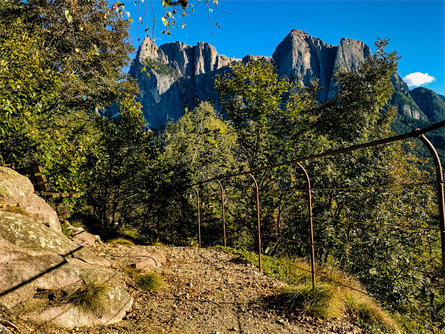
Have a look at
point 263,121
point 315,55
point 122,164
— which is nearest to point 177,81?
point 315,55

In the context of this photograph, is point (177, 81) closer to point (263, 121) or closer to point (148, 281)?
point (263, 121)

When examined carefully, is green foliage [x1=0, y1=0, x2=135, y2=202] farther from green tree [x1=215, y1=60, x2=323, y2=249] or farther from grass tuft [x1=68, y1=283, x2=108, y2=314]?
green tree [x1=215, y1=60, x2=323, y2=249]

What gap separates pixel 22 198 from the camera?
14.3ft

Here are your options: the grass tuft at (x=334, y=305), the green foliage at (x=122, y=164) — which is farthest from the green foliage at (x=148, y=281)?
the green foliage at (x=122, y=164)

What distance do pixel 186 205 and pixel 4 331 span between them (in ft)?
23.5

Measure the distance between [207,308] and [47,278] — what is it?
170 centimetres

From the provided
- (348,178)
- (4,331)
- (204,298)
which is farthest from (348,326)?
(348,178)

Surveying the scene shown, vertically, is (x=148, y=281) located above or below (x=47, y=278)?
below

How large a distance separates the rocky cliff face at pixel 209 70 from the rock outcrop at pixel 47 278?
310 ft

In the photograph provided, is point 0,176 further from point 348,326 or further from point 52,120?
point 348,326

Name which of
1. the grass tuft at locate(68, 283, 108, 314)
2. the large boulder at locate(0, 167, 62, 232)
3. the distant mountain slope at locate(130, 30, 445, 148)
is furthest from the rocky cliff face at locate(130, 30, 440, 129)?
the grass tuft at locate(68, 283, 108, 314)

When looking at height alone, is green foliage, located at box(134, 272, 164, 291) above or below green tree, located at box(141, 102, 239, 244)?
below

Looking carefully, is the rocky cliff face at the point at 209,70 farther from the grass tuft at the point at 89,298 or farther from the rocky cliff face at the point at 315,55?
the grass tuft at the point at 89,298

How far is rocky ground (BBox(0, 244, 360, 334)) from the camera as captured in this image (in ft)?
8.64
